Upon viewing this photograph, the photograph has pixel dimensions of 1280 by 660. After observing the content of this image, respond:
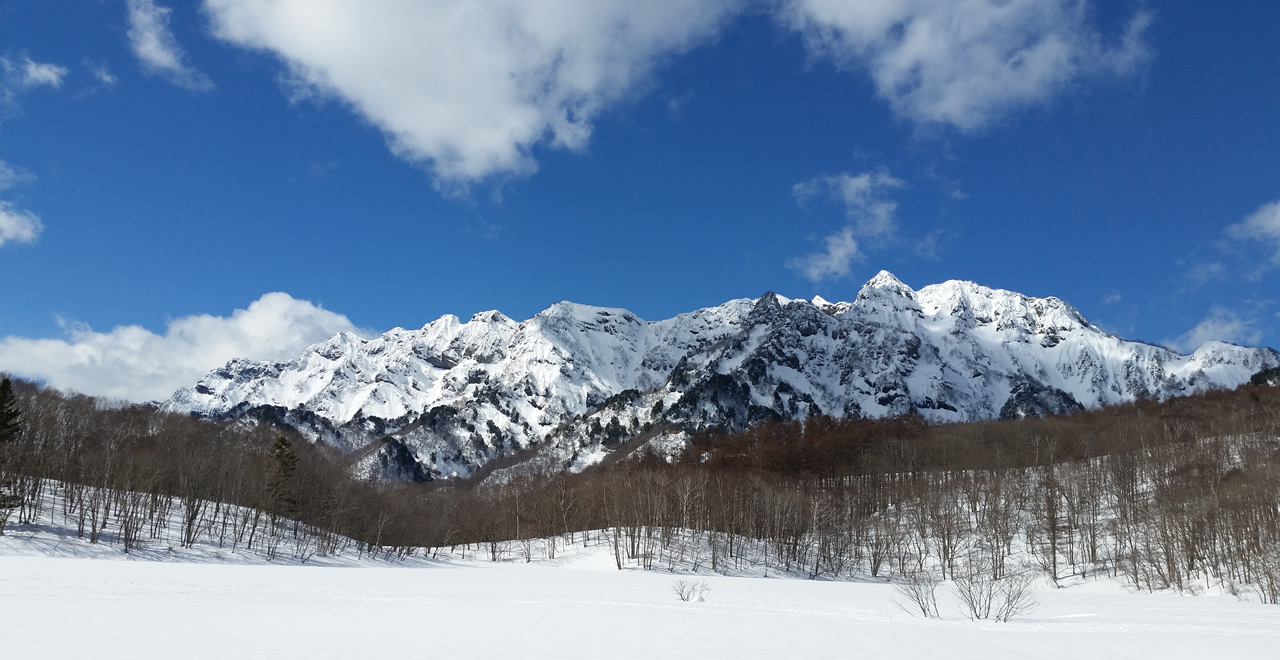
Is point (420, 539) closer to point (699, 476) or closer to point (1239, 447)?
point (699, 476)

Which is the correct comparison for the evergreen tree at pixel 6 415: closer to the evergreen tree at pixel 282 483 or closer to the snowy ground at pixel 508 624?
the snowy ground at pixel 508 624

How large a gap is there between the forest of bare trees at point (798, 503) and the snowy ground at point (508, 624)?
37.2 ft

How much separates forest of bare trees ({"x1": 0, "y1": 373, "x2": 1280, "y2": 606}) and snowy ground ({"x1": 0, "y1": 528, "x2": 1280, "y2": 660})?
11.3 meters

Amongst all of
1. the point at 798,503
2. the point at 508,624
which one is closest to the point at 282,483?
the point at 798,503

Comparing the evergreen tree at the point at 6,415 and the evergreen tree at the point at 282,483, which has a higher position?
the evergreen tree at the point at 6,415

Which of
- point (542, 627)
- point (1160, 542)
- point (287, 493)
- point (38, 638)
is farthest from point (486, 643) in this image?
point (287, 493)

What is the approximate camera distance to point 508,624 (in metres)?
24.7

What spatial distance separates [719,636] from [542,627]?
5.75m

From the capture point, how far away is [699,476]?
4272 inches

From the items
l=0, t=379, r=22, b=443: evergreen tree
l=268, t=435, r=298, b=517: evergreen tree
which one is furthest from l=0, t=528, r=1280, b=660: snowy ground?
l=268, t=435, r=298, b=517: evergreen tree

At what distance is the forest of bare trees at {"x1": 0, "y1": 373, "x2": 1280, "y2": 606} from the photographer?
6831 centimetres

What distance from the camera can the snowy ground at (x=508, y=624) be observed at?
18734 millimetres

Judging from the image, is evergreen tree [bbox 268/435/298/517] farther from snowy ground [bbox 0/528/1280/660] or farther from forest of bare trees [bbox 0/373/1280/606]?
snowy ground [bbox 0/528/1280/660]

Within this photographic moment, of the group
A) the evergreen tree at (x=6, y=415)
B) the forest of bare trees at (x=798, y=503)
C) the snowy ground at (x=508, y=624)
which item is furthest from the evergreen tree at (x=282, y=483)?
the snowy ground at (x=508, y=624)
